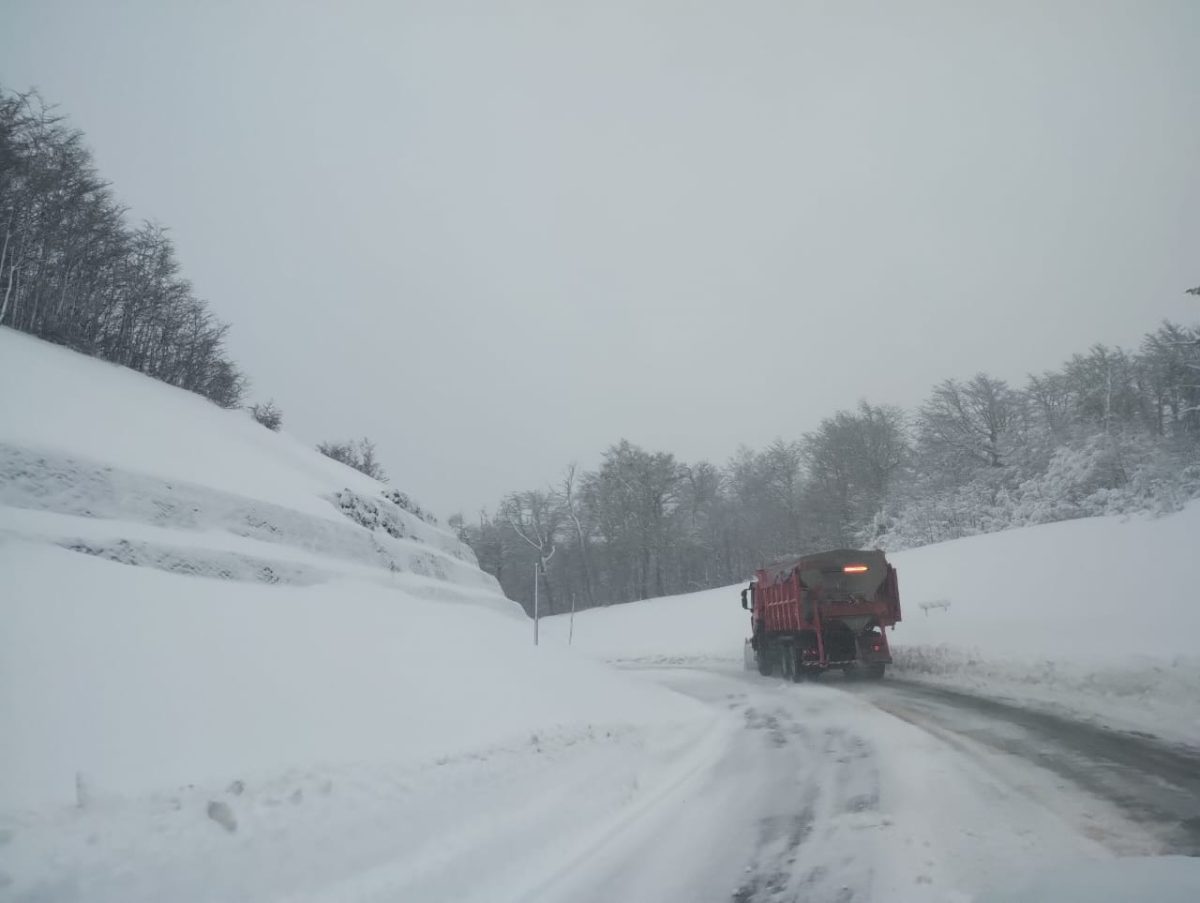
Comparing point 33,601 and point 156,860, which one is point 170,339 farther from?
point 156,860

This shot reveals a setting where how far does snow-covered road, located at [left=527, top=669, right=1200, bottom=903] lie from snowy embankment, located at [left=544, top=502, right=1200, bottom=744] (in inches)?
70.8

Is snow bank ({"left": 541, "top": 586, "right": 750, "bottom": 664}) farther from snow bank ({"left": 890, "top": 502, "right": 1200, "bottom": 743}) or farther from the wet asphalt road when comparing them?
the wet asphalt road

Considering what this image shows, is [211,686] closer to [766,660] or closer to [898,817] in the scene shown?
[898,817]

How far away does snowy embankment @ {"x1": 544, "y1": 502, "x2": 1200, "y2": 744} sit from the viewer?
9.15 meters

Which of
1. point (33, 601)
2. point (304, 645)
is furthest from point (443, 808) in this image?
point (33, 601)

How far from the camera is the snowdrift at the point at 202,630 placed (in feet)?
13.4

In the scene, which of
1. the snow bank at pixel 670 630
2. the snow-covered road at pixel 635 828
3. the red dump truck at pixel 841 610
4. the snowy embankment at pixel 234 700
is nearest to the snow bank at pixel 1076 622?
the red dump truck at pixel 841 610

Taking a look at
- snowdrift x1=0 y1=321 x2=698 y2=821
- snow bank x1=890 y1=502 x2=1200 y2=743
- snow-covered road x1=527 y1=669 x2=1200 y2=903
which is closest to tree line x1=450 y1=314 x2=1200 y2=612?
snow bank x1=890 y1=502 x2=1200 y2=743

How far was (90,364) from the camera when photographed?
1229cm

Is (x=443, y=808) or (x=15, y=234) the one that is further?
(x=15, y=234)

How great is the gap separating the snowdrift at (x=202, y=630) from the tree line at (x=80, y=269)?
388 cm

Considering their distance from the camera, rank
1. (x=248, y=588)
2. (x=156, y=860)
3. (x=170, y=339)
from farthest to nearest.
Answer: (x=170, y=339) < (x=248, y=588) < (x=156, y=860)

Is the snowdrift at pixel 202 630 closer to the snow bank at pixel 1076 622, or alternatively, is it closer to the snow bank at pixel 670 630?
the snow bank at pixel 1076 622

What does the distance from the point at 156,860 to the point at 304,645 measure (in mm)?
3403
